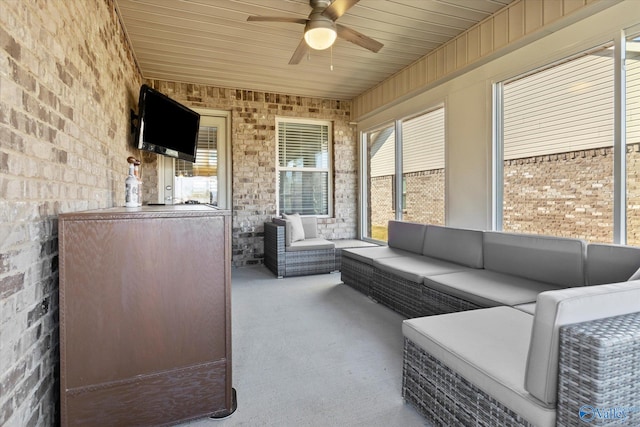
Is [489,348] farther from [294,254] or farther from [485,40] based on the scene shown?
[294,254]

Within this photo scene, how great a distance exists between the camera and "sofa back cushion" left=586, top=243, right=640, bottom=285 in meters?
2.01

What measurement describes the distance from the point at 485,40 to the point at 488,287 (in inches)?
102

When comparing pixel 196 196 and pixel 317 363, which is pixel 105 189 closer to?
pixel 317 363

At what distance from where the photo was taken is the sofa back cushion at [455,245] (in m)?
3.09

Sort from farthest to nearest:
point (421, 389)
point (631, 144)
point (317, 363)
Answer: point (631, 144), point (317, 363), point (421, 389)

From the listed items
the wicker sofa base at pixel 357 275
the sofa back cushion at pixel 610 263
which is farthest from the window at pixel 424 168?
the sofa back cushion at pixel 610 263

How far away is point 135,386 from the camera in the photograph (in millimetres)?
1530

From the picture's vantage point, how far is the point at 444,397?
1505mm

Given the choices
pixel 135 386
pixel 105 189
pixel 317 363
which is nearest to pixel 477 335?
pixel 317 363

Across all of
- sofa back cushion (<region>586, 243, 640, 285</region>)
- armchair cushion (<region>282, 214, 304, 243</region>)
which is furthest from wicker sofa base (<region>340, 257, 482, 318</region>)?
armchair cushion (<region>282, 214, 304, 243</region>)

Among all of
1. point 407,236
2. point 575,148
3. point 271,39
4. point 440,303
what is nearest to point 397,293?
point 440,303

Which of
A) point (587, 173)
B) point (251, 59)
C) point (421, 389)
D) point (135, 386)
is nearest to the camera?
point (135, 386)

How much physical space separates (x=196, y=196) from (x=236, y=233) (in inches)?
35.5

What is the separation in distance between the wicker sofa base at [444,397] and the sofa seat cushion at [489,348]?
0.13 feet
